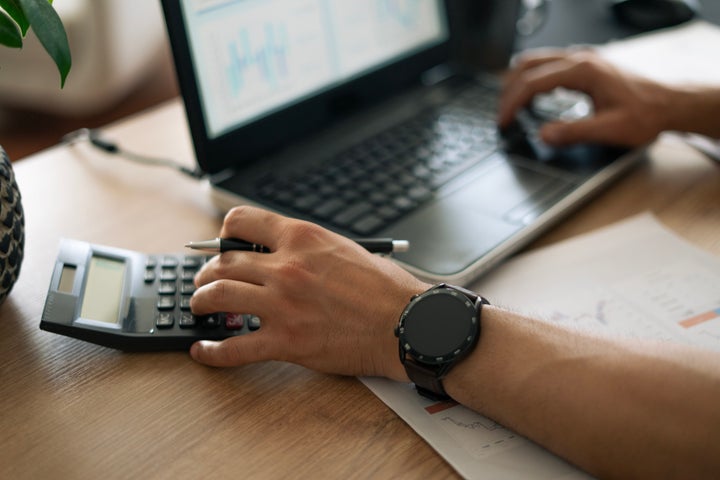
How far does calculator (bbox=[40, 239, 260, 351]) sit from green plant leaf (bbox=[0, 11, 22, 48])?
191 millimetres

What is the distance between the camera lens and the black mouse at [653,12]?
1.33m

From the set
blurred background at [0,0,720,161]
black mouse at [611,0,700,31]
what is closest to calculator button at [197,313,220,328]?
black mouse at [611,0,700,31]

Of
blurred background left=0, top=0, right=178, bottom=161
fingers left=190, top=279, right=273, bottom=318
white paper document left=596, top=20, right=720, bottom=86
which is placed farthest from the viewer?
blurred background left=0, top=0, right=178, bottom=161

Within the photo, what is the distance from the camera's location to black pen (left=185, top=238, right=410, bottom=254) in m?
0.66

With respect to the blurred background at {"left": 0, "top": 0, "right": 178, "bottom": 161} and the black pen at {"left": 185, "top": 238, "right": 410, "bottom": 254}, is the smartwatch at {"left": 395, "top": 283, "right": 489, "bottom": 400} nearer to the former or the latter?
the black pen at {"left": 185, "top": 238, "right": 410, "bottom": 254}

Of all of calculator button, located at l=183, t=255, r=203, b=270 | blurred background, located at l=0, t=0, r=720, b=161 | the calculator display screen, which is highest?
the calculator display screen

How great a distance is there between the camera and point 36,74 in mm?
2270

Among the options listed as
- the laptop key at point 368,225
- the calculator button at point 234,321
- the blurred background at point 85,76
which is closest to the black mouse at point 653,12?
the laptop key at point 368,225

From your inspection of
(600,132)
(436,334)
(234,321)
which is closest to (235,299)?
(234,321)

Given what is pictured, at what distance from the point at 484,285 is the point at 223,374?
11.0 inches

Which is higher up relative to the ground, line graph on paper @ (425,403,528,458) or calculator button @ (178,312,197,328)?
calculator button @ (178,312,197,328)

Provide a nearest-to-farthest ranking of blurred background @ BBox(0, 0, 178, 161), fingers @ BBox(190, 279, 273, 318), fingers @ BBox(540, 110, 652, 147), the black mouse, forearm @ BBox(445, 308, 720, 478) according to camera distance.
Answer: forearm @ BBox(445, 308, 720, 478) → fingers @ BBox(190, 279, 273, 318) → fingers @ BBox(540, 110, 652, 147) → the black mouse → blurred background @ BBox(0, 0, 178, 161)

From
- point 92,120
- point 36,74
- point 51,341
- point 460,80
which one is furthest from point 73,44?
point 51,341

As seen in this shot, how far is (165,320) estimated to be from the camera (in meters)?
0.64
